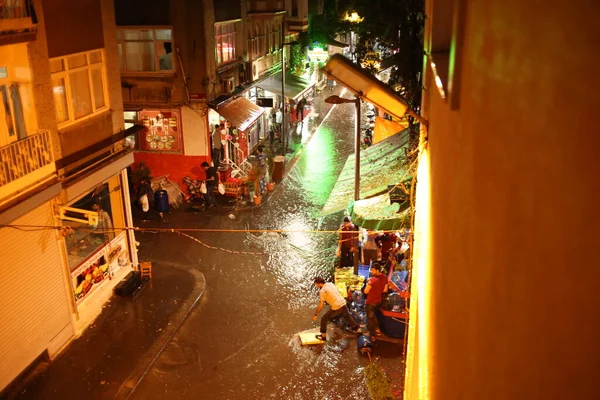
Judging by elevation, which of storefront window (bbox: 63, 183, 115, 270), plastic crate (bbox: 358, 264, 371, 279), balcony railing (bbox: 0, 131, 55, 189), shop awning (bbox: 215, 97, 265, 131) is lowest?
plastic crate (bbox: 358, 264, 371, 279)

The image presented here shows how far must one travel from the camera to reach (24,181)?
1045 cm

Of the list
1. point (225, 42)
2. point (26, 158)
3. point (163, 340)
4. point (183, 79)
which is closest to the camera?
point (26, 158)

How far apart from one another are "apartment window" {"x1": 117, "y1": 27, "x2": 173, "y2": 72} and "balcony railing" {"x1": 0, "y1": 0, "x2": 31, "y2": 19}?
10288 millimetres

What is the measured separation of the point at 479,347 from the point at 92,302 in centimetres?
1274

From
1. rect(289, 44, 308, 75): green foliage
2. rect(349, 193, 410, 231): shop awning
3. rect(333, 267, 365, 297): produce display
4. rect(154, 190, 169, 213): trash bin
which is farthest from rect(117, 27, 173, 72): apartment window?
rect(289, 44, 308, 75): green foliage

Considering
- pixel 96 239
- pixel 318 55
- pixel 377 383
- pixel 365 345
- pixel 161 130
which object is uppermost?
pixel 318 55

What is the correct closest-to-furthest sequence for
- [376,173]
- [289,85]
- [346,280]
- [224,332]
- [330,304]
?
[330,304], [224,332], [346,280], [376,173], [289,85]

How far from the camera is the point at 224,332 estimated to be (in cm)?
1287

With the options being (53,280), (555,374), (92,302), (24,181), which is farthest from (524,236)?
(92,302)

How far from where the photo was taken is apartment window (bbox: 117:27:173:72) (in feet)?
66.7

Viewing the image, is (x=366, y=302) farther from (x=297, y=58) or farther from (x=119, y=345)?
(x=297, y=58)

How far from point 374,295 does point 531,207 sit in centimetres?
1077

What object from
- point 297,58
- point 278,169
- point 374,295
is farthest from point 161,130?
point 297,58

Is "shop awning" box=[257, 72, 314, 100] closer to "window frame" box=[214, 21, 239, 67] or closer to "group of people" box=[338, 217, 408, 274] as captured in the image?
"window frame" box=[214, 21, 239, 67]
